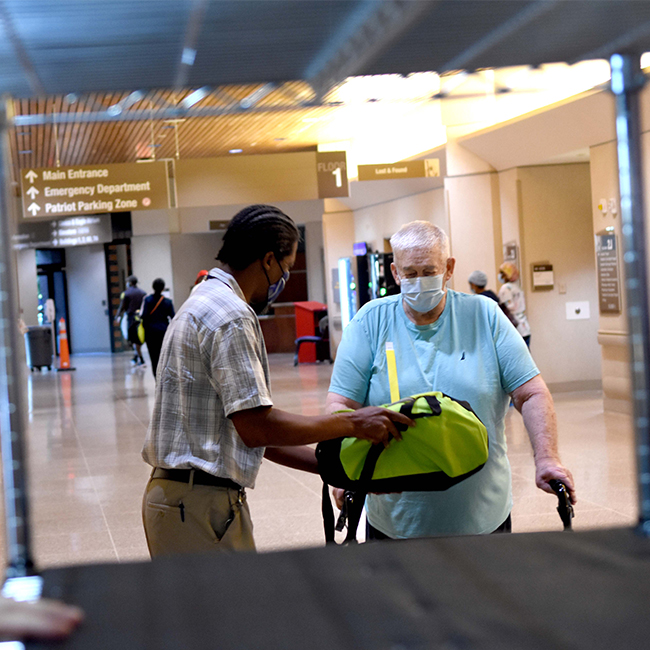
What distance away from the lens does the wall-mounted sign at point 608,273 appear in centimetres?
995

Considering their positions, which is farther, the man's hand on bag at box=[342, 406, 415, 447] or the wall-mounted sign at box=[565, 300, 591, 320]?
the wall-mounted sign at box=[565, 300, 591, 320]

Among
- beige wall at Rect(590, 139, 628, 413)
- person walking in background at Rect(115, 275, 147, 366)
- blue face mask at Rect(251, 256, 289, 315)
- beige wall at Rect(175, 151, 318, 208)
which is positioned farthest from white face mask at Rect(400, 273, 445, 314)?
person walking in background at Rect(115, 275, 147, 366)

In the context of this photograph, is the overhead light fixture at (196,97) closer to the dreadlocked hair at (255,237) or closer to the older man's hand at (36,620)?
the older man's hand at (36,620)

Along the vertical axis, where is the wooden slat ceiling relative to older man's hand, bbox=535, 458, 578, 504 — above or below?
above

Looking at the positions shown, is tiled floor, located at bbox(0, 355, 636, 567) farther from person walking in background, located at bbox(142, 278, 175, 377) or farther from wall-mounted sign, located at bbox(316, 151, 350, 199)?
wall-mounted sign, located at bbox(316, 151, 350, 199)

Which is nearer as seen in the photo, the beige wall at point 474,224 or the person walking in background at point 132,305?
the beige wall at point 474,224

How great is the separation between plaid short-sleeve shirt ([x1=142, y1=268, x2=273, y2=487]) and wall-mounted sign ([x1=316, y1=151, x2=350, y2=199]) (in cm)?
1145

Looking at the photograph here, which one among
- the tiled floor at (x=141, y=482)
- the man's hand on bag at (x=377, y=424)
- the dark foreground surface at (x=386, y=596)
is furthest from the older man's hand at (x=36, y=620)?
the tiled floor at (x=141, y=482)

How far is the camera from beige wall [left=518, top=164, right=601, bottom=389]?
477 inches

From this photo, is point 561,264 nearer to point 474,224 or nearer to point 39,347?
point 474,224

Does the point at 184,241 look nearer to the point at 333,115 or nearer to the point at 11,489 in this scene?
the point at 333,115

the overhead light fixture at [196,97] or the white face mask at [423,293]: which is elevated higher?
the overhead light fixture at [196,97]

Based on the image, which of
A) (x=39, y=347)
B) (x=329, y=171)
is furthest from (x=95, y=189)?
(x=39, y=347)

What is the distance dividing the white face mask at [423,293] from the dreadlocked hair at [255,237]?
473mm
